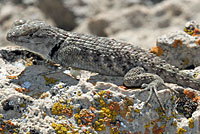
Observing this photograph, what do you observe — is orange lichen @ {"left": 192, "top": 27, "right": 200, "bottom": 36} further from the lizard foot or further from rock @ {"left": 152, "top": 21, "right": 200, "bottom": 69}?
the lizard foot

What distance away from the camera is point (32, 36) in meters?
6.54

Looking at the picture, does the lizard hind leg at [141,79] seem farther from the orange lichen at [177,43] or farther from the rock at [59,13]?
the rock at [59,13]

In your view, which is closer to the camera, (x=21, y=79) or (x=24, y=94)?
(x=24, y=94)

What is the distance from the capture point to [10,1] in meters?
16.9

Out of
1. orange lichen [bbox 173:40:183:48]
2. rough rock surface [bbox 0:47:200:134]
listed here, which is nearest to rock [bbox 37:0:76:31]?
orange lichen [bbox 173:40:183:48]

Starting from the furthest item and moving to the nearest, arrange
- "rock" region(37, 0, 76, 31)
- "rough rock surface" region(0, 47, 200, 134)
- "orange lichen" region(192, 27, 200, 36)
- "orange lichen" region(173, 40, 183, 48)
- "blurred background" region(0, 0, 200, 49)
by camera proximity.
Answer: "rock" region(37, 0, 76, 31)
"blurred background" region(0, 0, 200, 49)
"orange lichen" region(192, 27, 200, 36)
"orange lichen" region(173, 40, 183, 48)
"rough rock surface" region(0, 47, 200, 134)

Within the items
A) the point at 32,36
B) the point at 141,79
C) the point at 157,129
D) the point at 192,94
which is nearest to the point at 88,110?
the point at 157,129

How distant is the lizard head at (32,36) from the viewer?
21.1 feet

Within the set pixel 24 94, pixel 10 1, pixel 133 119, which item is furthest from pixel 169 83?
pixel 10 1

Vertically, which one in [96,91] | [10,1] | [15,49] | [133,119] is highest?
[10,1]

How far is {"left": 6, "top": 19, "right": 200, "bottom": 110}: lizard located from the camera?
6.13m

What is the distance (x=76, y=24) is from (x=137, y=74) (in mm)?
10219

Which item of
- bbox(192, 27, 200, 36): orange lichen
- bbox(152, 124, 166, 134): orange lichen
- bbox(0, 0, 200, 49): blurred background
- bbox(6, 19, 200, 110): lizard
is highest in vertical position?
bbox(0, 0, 200, 49): blurred background

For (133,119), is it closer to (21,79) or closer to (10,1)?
(21,79)
